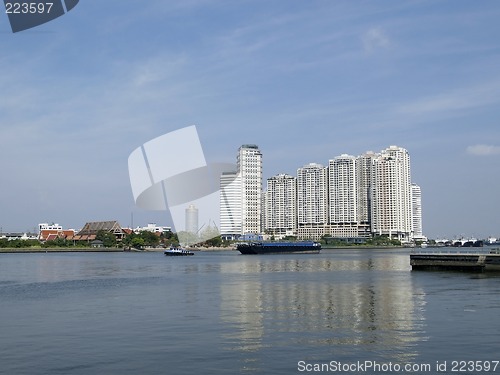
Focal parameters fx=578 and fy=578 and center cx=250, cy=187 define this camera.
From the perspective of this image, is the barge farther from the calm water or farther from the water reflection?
the calm water

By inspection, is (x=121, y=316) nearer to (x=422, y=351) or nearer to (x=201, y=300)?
(x=201, y=300)

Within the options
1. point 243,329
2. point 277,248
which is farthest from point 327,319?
point 277,248

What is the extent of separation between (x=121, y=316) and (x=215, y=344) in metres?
9.70

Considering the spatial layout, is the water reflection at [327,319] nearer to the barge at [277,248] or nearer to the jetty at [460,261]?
the jetty at [460,261]

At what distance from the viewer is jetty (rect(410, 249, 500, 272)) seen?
58344 mm

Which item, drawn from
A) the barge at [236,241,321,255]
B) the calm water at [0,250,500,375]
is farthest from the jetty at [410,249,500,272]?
the barge at [236,241,321,255]

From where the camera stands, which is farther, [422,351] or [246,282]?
[246,282]

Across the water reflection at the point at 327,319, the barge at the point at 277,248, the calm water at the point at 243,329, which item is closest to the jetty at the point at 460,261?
the calm water at the point at 243,329

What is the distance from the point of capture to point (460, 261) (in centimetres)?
6181

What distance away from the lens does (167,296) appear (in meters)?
40.3

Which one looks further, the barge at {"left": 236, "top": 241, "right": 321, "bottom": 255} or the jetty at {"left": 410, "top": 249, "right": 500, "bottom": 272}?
the barge at {"left": 236, "top": 241, "right": 321, "bottom": 255}

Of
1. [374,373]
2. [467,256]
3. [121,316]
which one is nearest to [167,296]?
[121,316]

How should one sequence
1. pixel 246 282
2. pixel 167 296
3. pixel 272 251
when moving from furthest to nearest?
pixel 272 251
pixel 246 282
pixel 167 296

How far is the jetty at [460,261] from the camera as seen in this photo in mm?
58344
